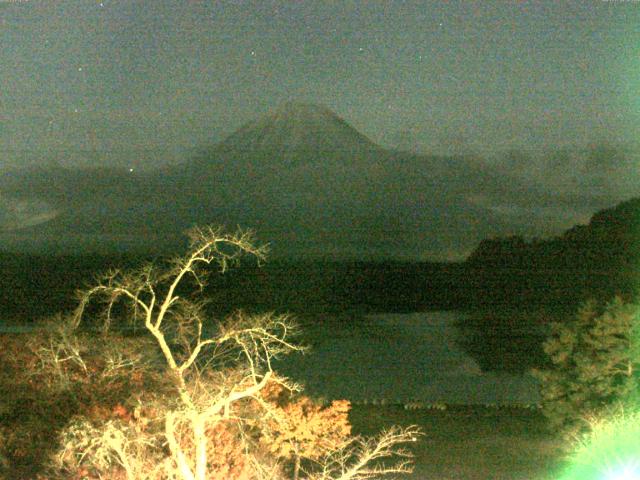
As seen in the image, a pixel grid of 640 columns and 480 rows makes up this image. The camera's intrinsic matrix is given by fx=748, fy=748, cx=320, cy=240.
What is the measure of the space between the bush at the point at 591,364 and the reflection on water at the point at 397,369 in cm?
605

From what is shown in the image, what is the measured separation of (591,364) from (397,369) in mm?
18493

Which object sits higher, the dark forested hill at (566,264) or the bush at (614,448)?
the bush at (614,448)

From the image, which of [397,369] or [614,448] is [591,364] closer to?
[614,448]

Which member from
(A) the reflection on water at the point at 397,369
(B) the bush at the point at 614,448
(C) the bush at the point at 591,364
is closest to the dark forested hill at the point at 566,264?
(A) the reflection on water at the point at 397,369

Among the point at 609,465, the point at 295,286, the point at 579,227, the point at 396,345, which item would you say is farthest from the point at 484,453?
the point at 295,286

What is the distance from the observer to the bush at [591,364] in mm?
14359

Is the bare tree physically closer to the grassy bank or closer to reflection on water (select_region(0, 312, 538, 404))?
the grassy bank

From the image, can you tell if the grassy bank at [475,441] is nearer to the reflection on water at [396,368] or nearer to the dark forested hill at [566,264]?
the reflection on water at [396,368]

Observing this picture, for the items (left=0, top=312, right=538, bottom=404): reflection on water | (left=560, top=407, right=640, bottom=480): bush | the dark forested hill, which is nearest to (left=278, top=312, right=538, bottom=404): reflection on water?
(left=0, top=312, right=538, bottom=404): reflection on water

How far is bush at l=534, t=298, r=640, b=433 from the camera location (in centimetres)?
1436

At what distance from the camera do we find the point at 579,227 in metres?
48.6

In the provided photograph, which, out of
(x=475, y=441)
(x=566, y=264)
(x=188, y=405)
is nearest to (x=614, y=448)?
(x=188, y=405)

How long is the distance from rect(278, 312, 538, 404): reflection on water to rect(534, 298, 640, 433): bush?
6.05 m

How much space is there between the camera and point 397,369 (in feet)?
108
